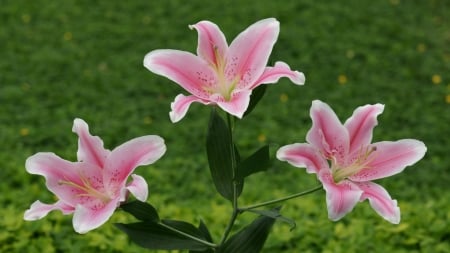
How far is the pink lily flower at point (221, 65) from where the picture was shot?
1.40m

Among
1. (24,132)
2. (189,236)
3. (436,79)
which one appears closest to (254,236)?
(189,236)

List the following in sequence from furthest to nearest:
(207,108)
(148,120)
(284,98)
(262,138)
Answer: (284,98) → (207,108) → (148,120) → (262,138)

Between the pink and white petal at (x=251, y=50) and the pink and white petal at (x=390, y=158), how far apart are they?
1.01 ft

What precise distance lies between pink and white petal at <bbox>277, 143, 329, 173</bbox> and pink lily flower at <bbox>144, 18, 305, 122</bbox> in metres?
0.14

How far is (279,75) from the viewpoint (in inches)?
53.5

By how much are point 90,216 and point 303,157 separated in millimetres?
452

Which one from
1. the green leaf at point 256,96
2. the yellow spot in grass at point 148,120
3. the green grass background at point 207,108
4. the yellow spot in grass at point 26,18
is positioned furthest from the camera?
the yellow spot in grass at point 26,18

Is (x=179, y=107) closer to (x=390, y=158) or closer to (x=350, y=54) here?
(x=390, y=158)

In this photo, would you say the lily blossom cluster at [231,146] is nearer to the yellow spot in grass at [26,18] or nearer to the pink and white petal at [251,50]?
the pink and white petal at [251,50]

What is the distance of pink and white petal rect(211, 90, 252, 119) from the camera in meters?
1.32

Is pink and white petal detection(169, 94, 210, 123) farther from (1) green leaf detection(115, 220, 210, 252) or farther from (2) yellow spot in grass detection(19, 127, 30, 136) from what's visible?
(2) yellow spot in grass detection(19, 127, 30, 136)

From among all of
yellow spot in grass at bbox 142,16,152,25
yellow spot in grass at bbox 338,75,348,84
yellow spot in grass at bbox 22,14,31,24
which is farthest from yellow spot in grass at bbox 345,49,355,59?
yellow spot in grass at bbox 22,14,31,24

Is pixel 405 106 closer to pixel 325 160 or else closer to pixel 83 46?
pixel 83 46

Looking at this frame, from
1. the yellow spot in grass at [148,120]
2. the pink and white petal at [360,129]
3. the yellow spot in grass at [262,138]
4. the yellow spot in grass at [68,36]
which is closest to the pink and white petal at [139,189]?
the pink and white petal at [360,129]
